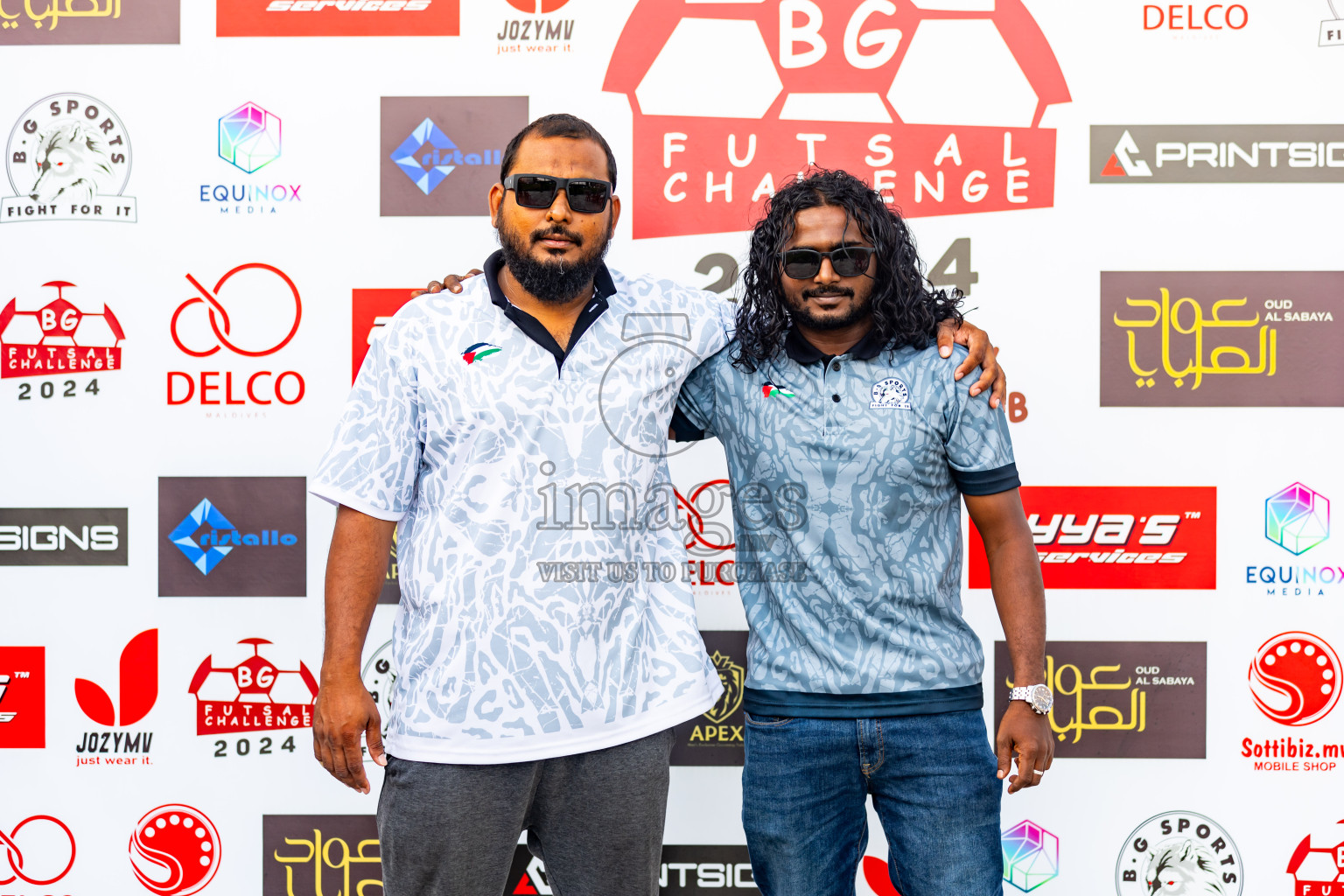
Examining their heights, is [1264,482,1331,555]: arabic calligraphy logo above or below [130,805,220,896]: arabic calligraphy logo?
above

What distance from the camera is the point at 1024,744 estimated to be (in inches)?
64.2

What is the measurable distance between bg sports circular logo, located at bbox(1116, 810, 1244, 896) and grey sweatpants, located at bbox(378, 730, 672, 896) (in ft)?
4.28

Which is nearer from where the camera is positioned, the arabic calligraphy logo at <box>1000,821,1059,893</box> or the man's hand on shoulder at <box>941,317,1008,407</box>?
the man's hand on shoulder at <box>941,317,1008,407</box>

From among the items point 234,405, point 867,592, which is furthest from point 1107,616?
point 234,405

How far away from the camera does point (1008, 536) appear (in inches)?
65.9

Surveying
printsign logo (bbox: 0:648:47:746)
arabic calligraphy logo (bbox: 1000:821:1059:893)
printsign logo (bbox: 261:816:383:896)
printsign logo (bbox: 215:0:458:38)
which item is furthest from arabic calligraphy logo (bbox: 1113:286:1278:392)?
printsign logo (bbox: 0:648:47:746)

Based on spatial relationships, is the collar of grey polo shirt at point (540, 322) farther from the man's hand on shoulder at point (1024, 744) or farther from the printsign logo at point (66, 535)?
the printsign logo at point (66, 535)

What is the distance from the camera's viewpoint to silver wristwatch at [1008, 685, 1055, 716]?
1641 millimetres

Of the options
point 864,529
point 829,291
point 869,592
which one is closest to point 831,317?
point 829,291

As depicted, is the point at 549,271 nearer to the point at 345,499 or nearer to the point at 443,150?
the point at 345,499

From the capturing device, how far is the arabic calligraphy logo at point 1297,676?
7.61 ft

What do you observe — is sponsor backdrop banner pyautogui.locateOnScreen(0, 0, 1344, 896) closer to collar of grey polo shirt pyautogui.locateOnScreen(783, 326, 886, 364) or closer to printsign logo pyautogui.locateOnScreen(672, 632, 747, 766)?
printsign logo pyautogui.locateOnScreen(672, 632, 747, 766)

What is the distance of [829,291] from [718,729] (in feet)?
3.91

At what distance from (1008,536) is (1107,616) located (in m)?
0.84
